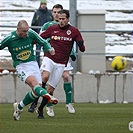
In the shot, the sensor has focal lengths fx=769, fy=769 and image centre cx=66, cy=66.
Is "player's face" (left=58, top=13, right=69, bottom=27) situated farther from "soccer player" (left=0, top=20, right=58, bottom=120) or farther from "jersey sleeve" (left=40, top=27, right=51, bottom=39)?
"soccer player" (left=0, top=20, right=58, bottom=120)

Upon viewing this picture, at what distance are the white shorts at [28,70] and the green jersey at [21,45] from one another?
0.07m

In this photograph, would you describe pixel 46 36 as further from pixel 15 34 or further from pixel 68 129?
pixel 68 129

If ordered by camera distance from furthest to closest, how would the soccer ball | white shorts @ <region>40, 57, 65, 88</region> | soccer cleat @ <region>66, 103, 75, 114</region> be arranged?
the soccer ball < soccer cleat @ <region>66, 103, 75, 114</region> < white shorts @ <region>40, 57, 65, 88</region>

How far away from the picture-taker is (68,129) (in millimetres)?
11094

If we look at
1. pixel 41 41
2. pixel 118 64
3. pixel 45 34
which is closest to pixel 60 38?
pixel 45 34

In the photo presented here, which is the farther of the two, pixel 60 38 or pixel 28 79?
pixel 60 38

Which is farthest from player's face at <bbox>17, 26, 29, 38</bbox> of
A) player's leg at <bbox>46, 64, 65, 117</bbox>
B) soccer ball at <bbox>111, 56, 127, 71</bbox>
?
soccer ball at <bbox>111, 56, 127, 71</bbox>

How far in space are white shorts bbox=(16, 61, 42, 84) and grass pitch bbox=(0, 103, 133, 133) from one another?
→ 2.39ft

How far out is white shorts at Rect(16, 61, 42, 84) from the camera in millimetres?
12951

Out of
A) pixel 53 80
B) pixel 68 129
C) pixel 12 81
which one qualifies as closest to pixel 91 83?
pixel 12 81

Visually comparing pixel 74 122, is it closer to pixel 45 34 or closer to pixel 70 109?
pixel 45 34

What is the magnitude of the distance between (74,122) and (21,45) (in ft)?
5.31

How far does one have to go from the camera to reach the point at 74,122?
1244 cm

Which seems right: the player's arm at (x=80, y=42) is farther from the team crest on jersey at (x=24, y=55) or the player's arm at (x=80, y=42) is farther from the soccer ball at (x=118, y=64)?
the soccer ball at (x=118, y=64)
